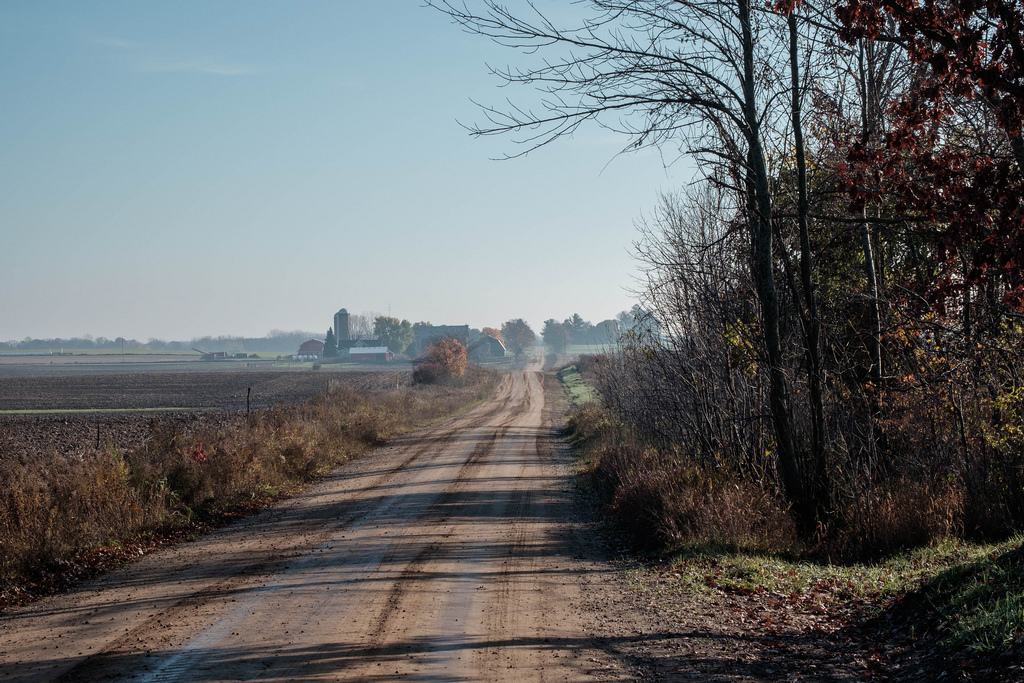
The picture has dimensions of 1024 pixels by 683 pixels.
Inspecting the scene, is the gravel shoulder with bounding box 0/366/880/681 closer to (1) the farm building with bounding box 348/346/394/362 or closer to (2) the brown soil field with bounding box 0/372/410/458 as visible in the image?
(2) the brown soil field with bounding box 0/372/410/458

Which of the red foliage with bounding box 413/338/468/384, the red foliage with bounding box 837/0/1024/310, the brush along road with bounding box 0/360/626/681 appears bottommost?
the brush along road with bounding box 0/360/626/681

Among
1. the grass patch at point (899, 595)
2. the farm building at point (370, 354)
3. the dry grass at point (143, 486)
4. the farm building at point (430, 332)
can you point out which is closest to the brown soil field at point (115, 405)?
the dry grass at point (143, 486)

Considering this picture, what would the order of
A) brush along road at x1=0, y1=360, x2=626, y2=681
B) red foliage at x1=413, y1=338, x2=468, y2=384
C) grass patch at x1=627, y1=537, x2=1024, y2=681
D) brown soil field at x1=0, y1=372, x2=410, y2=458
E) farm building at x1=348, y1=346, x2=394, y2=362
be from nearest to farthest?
grass patch at x1=627, y1=537, x2=1024, y2=681 → brush along road at x1=0, y1=360, x2=626, y2=681 → brown soil field at x1=0, y1=372, x2=410, y2=458 → red foliage at x1=413, y1=338, x2=468, y2=384 → farm building at x1=348, y1=346, x2=394, y2=362

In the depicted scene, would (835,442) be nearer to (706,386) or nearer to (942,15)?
(706,386)

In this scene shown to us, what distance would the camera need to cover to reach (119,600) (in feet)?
28.2

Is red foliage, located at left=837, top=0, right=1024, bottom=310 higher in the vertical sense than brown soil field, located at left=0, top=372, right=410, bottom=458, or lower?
higher

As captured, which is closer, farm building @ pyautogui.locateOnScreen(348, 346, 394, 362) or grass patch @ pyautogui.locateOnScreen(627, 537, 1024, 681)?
grass patch @ pyautogui.locateOnScreen(627, 537, 1024, 681)

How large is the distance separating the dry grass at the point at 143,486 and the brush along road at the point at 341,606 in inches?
37.1

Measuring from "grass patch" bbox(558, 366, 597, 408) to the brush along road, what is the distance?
1722 inches

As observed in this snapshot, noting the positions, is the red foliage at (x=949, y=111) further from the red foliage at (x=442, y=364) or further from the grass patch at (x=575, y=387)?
the red foliage at (x=442, y=364)

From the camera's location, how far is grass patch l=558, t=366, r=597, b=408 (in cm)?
6236

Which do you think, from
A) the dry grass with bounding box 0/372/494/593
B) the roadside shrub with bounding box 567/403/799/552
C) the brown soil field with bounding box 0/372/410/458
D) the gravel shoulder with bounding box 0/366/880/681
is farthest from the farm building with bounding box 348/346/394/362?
the gravel shoulder with bounding box 0/366/880/681

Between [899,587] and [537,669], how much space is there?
473 centimetres

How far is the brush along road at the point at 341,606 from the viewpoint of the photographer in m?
6.43
